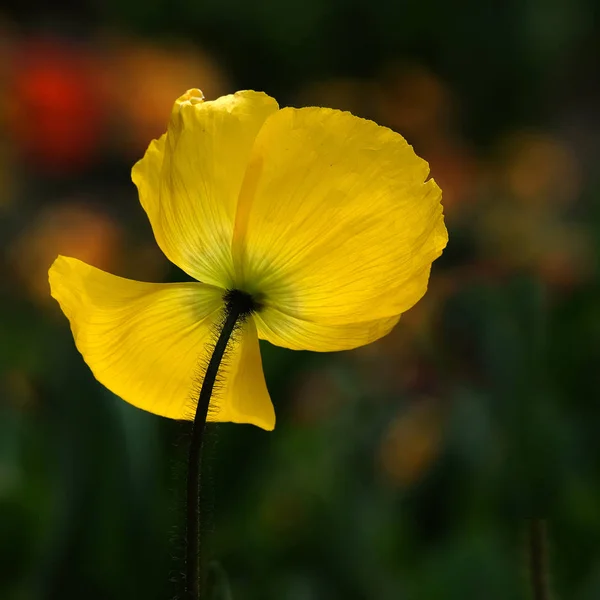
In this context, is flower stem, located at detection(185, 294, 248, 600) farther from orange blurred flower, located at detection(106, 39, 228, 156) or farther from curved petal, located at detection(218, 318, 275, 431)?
orange blurred flower, located at detection(106, 39, 228, 156)

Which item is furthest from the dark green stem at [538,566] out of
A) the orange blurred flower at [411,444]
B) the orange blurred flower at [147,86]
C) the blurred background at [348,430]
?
the orange blurred flower at [147,86]

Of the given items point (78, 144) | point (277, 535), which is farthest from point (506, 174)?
point (277, 535)

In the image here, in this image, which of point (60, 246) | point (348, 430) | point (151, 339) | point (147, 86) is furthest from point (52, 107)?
point (151, 339)

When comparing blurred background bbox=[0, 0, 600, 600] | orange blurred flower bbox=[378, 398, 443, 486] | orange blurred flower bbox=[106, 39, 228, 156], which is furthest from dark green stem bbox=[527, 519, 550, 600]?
orange blurred flower bbox=[106, 39, 228, 156]

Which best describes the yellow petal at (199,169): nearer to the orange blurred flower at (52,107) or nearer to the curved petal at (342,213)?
the curved petal at (342,213)

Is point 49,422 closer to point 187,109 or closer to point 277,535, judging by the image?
point 277,535

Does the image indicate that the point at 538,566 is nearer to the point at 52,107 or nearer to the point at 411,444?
the point at 411,444
